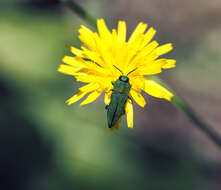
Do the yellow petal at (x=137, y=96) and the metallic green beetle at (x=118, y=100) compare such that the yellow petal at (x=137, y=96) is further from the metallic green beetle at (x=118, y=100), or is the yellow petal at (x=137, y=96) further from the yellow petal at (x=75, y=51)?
the yellow petal at (x=75, y=51)

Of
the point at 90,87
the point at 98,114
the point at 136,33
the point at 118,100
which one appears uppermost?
the point at 136,33

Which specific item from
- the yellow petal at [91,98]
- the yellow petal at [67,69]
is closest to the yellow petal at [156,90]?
the yellow petal at [91,98]

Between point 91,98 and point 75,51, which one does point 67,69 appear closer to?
point 75,51

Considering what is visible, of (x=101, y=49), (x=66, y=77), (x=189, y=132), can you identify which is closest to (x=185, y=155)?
(x=189, y=132)

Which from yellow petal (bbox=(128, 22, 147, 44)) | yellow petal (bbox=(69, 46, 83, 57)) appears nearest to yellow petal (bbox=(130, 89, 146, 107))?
yellow petal (bbox=(128, 22, 147, 44))

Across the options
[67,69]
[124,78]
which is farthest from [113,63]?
[67,69]

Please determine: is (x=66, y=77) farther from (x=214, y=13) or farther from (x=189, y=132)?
(x=214, y=13)

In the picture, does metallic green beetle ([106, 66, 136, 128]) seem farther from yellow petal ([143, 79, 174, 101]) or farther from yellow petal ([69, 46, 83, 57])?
yellow petal ([69, 46, 83, 57])
